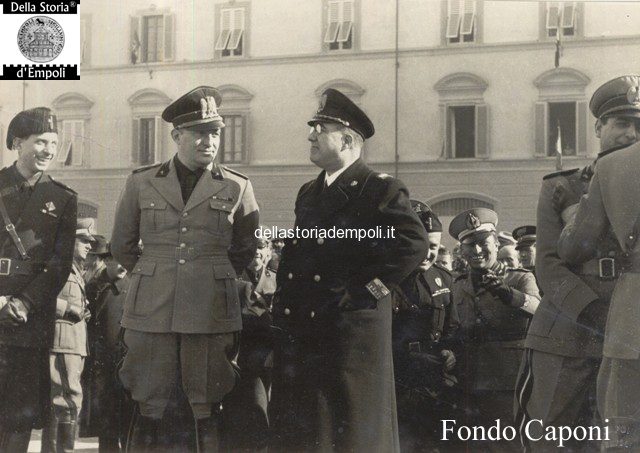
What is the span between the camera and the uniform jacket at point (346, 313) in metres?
3.04

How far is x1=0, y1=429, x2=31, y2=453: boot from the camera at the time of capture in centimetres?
325

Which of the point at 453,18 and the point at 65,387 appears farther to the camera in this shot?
the point at 65,387

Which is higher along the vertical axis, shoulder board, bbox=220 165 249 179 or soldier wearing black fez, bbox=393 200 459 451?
shoulder board, bbox=220 165 249 179

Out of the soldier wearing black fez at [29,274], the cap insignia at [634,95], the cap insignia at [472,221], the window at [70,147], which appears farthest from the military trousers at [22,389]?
the cap insignia at [634,95]

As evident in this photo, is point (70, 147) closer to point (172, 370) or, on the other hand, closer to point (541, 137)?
point (172, 370)

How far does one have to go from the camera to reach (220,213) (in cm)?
313

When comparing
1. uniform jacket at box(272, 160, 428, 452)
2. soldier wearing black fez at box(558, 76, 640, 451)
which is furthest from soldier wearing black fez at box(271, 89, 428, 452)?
soldier wearing black fez at box(558, 76, 640, 451)

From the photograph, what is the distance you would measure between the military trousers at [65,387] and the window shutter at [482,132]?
6.33 feet

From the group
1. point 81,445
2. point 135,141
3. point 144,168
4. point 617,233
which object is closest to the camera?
point 617,233

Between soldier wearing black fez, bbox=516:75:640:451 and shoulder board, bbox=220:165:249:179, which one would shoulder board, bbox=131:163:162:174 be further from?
soldier wearing black fez, bbox=516:75:640:451

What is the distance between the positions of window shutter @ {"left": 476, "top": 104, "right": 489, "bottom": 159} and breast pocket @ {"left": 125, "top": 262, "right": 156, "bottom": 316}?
4.42 feet

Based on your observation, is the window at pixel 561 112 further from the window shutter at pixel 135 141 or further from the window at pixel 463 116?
the window shutter at pixel 135 141

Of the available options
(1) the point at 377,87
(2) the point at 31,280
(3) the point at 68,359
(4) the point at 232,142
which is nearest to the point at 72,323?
(3) the point at 68,359

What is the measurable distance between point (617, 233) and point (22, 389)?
2.32 meters
